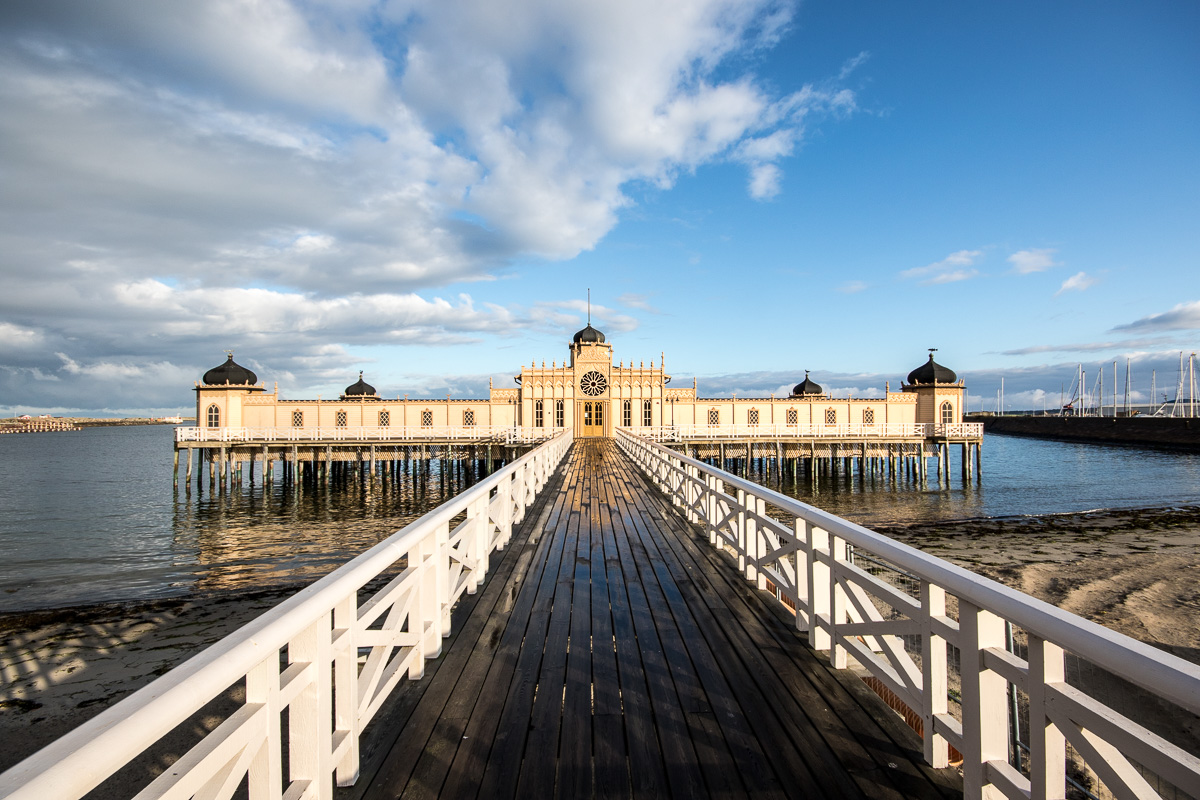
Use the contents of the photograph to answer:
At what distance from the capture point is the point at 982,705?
2559mm

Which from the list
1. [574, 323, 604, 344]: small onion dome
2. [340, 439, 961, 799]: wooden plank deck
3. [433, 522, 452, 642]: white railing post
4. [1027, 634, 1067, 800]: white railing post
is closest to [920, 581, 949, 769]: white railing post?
[340, 439, 961, 799]: wooden plank deck

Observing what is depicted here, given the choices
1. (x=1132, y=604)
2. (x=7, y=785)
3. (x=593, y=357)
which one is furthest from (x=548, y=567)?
(x=593, y=357)

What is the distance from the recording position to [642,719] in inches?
137

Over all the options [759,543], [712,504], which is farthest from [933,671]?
[712,504]

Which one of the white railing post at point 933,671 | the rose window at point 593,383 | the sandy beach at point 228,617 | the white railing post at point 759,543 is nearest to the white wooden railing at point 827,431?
the rose window at point 593,383

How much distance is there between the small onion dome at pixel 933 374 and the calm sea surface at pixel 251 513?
23.0ft

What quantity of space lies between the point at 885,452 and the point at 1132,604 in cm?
2842

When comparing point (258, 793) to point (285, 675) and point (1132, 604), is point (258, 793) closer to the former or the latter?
point (285, 675)

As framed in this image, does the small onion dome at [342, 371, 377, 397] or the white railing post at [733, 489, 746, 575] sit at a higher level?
the small onion dome at [342, 371, 377, 397]

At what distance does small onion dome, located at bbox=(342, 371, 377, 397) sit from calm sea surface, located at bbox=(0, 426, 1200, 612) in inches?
451

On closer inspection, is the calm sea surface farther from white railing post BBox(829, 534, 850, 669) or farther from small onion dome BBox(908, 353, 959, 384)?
white railing post BBox(829, 534, 850, 669)

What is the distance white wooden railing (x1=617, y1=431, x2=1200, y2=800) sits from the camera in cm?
183

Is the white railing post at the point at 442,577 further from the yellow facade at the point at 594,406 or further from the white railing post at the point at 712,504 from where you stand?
the yellow facade at the point at 594,406

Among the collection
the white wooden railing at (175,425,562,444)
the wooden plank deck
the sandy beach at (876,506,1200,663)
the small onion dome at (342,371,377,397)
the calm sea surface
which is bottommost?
the calm sea surface
